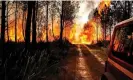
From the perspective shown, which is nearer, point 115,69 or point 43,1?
point 115,69

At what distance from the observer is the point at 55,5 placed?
43375mm

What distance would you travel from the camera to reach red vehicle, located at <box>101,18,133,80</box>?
4777 millimetres

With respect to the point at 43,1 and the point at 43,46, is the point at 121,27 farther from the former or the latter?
the point at 43,1

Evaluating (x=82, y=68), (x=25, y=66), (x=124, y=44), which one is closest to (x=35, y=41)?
(x=82, y=68)

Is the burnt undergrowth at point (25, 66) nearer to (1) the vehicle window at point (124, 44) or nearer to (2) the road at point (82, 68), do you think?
(2) the road at point (82, 68)

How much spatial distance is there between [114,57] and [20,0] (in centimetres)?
3445

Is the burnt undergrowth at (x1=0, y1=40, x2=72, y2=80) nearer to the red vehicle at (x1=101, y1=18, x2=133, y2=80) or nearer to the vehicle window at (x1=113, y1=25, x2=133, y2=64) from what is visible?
the red vehicle at (x1=101, y1=18, x2=133, y2=80)

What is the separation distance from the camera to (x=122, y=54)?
5.36m

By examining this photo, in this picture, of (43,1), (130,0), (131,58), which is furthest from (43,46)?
(131,58)

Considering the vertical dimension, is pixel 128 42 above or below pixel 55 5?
below

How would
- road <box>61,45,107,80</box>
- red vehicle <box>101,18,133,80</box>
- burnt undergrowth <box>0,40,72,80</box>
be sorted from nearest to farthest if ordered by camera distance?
red vehicle <box>101,18,133,80</box> → burnt undergrowth <box>0,40,72,80</box> → road <box>61,45,107,80</box>

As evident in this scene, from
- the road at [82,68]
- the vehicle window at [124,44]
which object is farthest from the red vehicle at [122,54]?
the road at [82,68]

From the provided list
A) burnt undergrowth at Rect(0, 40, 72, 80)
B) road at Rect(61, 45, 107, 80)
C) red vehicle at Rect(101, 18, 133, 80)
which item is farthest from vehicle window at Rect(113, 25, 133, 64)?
road at Rect(61, 45, 107, 80)

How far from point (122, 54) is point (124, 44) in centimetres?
18
